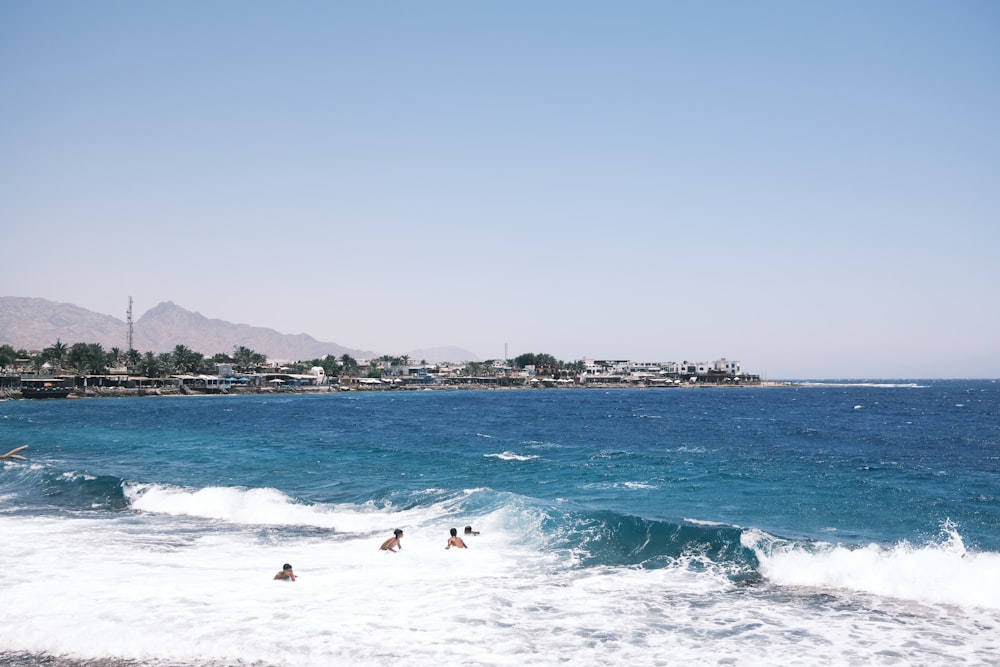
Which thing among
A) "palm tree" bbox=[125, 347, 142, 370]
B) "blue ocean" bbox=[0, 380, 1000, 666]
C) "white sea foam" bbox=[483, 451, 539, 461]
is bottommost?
"white sea foam" bbox=[483, 451, 539, 461]

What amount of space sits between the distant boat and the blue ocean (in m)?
114

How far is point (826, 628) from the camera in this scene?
49.0ft

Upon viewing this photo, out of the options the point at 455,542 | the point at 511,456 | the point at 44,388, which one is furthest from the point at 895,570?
the point at 44,388

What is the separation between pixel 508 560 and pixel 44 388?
15289 cm

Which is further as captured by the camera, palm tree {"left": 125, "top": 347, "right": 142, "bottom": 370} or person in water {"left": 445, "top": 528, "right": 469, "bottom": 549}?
palm tree {"left": 125, "top": 347, "right": 142, "bottom": 370}

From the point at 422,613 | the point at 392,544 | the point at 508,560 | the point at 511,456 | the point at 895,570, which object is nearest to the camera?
the point at 422,613

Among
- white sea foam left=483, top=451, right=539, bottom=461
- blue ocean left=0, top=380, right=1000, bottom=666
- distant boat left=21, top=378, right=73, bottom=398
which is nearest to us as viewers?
blue ocean left=0, top=380, right=1000, bottom=666

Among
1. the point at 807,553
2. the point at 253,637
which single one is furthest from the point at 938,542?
the point at 253,637

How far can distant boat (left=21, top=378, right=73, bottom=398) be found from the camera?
452ft

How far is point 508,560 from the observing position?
20922 millimetres

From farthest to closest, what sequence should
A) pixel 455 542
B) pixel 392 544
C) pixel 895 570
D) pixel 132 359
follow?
pixel 132 359 < pixel 455 542 < pixel 392 544 < pixel 895 570

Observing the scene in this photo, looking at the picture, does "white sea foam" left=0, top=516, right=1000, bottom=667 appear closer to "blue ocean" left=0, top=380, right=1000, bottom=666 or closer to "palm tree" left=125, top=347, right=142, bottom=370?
"blue ocean" left=0, top=380, right=1000, bottom=666

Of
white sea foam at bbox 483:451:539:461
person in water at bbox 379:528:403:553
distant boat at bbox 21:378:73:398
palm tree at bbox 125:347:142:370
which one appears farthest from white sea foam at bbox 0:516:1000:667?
palm tree at bbox 125:347:142:370

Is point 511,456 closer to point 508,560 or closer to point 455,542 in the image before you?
point 455,542
